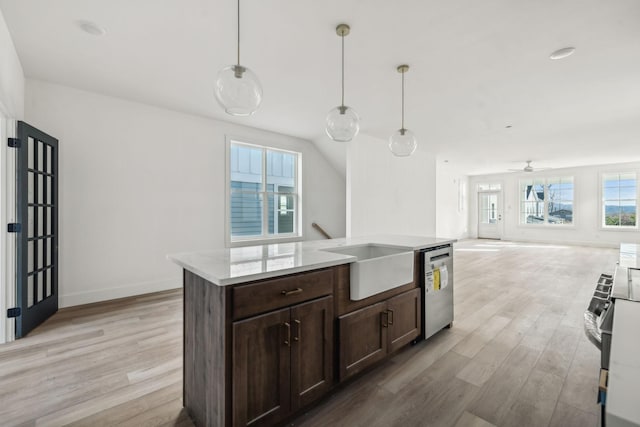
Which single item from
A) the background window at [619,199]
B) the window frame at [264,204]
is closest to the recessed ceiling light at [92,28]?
the window frame at [264,204]

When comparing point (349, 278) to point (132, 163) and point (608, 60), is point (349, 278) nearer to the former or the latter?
point (608, 60)

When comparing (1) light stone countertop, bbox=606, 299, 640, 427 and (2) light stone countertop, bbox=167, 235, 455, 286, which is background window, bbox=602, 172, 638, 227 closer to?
(2) light stone countertop, bbox=167, 235, 455, 286

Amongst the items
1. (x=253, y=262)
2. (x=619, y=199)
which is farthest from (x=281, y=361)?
(x=619, y=199)

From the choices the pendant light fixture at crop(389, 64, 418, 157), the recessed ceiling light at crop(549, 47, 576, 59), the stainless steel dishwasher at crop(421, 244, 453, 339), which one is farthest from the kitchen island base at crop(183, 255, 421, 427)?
the recessed ceiling light at crop(549, 47, 576, 59)

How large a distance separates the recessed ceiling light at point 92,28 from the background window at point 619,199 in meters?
12.7

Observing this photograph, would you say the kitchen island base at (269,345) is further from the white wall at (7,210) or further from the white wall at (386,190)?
the white wall at (386,190)

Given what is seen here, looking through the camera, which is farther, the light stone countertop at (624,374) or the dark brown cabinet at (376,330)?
the dark brown cabinet at (376,330)

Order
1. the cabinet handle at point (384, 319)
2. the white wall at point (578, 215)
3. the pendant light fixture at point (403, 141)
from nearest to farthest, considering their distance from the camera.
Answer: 1. the cabinet handle at point (384, 319)
2. the pendant light fixture at point (403, 141)
3. the white wall at point (578, 215)

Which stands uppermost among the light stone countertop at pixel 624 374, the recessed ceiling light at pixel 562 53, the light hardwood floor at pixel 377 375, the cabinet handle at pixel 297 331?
the recessed ceiling light at pixel 562 53

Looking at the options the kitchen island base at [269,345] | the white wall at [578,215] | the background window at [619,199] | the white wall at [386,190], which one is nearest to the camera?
the kitchen island base at [269,345]

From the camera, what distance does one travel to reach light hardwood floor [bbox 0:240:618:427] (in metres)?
1.72

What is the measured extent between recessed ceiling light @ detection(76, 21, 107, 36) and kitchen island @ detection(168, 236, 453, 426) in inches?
83.0

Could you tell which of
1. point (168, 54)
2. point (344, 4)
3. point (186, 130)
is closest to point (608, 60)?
point (344, 4)

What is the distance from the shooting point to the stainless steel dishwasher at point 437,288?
2.58 metres
